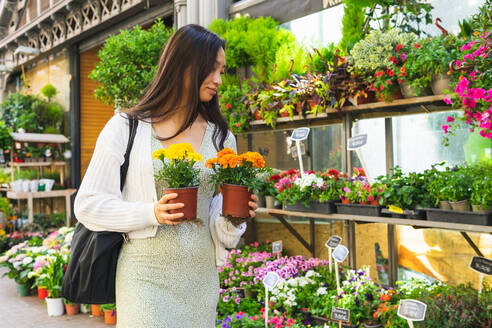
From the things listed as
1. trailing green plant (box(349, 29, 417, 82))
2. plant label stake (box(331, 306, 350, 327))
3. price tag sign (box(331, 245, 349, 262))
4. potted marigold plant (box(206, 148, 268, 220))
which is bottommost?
plant label stake (box(331, 306, 350, 327))

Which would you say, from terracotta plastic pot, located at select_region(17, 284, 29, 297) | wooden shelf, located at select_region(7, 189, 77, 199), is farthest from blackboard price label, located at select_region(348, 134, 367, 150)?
wooden shelf, located at select_region(7, 189, 77, 199)

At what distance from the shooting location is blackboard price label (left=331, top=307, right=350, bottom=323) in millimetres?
2947

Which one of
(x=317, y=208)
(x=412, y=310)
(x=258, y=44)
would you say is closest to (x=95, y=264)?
(x=412, y=310)

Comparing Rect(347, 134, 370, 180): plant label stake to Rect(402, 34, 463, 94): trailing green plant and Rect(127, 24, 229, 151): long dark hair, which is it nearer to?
Rect(402, 34, 463, 94): trailing green plant

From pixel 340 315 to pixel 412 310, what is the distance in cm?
71

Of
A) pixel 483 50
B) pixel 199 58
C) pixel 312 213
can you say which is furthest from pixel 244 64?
pixel 199 58

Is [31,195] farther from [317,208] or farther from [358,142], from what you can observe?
[358,142]

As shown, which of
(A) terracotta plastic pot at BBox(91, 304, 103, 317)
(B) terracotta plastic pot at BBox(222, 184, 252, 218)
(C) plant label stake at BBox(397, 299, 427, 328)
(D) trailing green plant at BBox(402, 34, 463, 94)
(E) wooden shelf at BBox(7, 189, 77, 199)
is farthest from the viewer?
(E) wooden shelf at BBox(7, 189, 77, 199)

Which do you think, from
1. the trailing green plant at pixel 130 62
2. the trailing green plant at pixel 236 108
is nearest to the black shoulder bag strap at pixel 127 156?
the trailing green plant at pixel 236 108

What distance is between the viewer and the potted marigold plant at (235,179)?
1.70 meters

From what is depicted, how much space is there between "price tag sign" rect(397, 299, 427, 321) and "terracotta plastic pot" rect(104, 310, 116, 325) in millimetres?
2724

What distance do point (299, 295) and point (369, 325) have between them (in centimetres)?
64

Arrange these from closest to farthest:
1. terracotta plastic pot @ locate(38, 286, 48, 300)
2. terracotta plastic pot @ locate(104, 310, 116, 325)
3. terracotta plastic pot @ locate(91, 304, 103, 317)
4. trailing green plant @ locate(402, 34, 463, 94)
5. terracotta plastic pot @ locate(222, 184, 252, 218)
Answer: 1. terracotta plastic pot @ locate(222, 184, 252, 218)
2. trailing green plant @ locate(402, 34, 463, 94)
3. terracotta plastic pot @ locate(104, 310, 116, 325)
4. terracotta plastic pot @ locate(91, 304, 103, 317)
5. terracotta plastic pot @ locate(38, 286, 48, 300)

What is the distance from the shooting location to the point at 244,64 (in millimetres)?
4980
